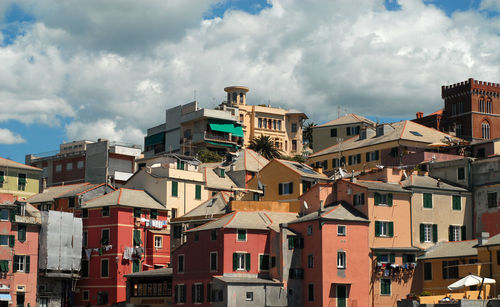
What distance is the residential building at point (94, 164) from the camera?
135 metres

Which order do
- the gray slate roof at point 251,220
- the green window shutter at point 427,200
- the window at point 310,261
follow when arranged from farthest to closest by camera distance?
1. the green window shutter at point 427,200
2. the gray slate roof at point 251,220
3. the window at point 310,261

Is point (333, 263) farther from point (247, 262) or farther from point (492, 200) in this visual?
point (492, 200)

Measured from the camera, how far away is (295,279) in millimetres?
83750

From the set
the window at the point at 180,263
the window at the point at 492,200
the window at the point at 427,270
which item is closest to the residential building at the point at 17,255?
the window at the point at 180,263

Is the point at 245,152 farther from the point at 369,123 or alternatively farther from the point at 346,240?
the point at 346,240

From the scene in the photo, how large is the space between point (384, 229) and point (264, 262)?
12.0 meters

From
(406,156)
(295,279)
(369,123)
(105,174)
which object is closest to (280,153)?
(369,123)

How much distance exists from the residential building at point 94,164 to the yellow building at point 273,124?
29942 mm

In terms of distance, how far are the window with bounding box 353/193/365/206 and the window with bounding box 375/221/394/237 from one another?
2.60 m

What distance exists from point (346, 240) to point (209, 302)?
46.8ft

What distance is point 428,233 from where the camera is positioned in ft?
285

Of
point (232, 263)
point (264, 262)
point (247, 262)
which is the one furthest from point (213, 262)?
point (264, 262)

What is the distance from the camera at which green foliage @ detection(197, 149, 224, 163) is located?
14788 centimetres

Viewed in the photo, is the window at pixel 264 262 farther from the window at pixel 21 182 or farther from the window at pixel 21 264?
the window at pixel 21 182
